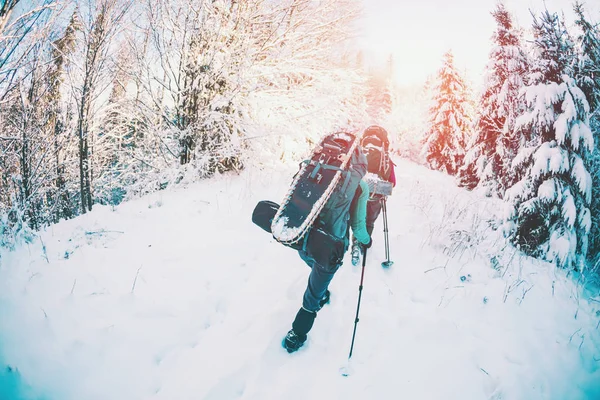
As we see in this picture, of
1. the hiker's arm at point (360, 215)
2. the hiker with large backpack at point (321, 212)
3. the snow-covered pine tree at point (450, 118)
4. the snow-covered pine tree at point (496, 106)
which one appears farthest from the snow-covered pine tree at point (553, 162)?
the snow-covered pine tree at point (450, 118)

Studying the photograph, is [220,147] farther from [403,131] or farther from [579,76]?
[403,131]

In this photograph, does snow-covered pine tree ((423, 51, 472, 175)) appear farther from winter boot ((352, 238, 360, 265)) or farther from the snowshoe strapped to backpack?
the snowshoe strapped to backpack

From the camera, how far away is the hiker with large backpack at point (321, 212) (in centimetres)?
186

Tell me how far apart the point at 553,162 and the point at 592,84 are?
1790 mm

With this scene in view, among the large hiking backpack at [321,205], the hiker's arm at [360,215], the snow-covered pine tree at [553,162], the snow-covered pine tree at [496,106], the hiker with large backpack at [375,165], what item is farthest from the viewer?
the snow-covered pine tree at [496,106]

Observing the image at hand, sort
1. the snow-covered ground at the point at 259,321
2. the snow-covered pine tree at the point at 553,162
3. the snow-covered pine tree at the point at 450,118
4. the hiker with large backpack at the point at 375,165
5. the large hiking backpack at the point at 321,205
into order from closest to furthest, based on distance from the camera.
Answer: the large hiking backpack at the point at 321,205 → the snow-covered ground at the point at 259,321 → the hiker with large backpack at the point at 375,165 → the snow-covered pine tree at the point at 553,162 → the snow-covered pine tree at the point at 450,118

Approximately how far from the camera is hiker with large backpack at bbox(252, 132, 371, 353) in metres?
1.86

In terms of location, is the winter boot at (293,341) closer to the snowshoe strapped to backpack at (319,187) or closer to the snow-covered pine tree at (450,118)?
the snowshoe strapped to backpack at (319,187)

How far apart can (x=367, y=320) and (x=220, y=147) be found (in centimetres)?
563

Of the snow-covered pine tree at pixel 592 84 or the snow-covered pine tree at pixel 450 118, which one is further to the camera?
the snow-covered pine tree at pixel 450 118

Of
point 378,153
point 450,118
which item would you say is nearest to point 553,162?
point 378,153

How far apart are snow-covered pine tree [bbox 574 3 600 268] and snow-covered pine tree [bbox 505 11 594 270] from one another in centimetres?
16

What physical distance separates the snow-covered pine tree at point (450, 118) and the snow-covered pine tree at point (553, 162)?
40.0 feet

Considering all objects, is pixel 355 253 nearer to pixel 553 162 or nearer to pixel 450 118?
pixel 553 162
